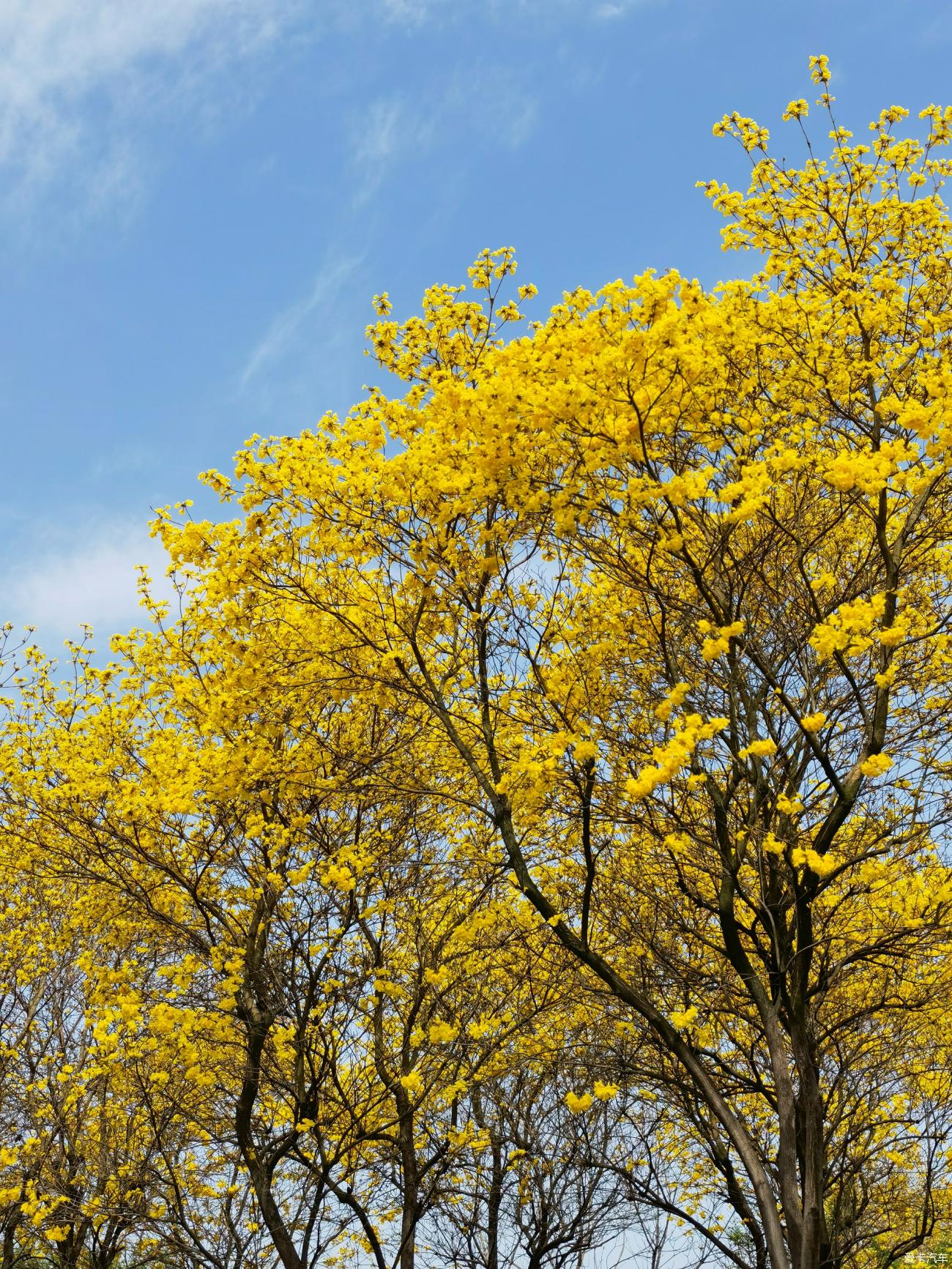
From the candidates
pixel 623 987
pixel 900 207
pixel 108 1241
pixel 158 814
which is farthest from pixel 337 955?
pixel 900 207

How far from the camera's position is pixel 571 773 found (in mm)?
6117

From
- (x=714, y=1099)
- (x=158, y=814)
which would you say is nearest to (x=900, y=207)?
(x=714, y=1099)

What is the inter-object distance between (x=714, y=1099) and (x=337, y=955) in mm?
3546

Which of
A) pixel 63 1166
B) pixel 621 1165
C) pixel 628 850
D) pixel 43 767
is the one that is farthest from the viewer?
pixel 63 1166

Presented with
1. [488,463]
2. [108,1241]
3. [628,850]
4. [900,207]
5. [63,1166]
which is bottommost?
[108,1241]

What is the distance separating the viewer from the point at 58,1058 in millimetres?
10086

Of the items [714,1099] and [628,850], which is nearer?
[714,1099]

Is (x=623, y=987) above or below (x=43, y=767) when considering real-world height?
below

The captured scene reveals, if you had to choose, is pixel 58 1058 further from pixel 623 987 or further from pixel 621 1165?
pixel 623 987

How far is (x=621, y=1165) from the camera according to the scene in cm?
891

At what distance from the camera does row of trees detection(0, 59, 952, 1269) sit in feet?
19.1

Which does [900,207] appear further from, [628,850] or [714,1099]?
[714,1099]

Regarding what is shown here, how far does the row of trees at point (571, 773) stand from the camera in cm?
581

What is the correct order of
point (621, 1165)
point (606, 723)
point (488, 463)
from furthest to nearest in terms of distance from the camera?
point (621, 1165) < point (606, 723) < point (488, 463)
